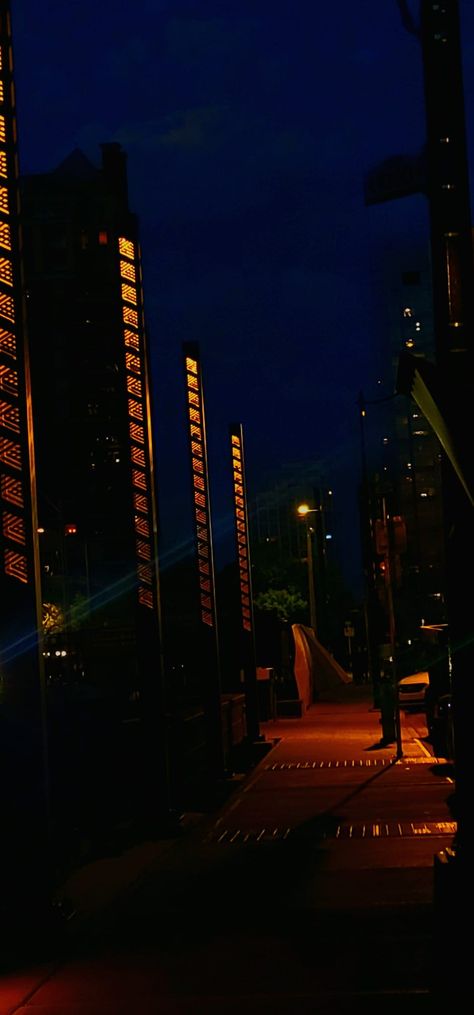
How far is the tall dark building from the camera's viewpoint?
16.0 metres

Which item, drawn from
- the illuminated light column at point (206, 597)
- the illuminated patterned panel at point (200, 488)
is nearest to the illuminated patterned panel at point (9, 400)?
the illuminated patterned panel at point (200, 488)

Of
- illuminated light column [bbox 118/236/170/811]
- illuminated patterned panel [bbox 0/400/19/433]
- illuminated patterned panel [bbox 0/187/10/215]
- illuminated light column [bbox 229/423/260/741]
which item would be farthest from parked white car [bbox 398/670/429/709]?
illuminated patterned panel [bbox 0/187/10/215]

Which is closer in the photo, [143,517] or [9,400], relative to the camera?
[9,400]

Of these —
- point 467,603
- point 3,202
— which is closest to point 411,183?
point 467,603

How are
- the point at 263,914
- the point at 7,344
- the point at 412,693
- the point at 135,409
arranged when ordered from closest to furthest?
the point at 7,344 → the point at 263,914 → the point at 135,409 → the point at 412,693

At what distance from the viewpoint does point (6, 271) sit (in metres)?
10.2

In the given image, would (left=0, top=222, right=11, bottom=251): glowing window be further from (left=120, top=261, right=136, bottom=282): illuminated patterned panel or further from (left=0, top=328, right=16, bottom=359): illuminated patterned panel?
(left=120, top=261, right=136, bottom=282): illuminated patterned panel

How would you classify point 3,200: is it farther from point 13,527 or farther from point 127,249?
point 127,249

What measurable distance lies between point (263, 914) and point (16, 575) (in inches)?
128

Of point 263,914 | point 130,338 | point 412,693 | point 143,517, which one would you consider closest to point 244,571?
point 412,693

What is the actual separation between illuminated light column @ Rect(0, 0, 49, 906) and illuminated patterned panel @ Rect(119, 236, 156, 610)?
5.39 metres

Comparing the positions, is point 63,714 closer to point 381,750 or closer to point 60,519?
point 381,750

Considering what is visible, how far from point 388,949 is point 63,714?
64.6 ft

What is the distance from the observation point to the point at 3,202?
10.1 meters
